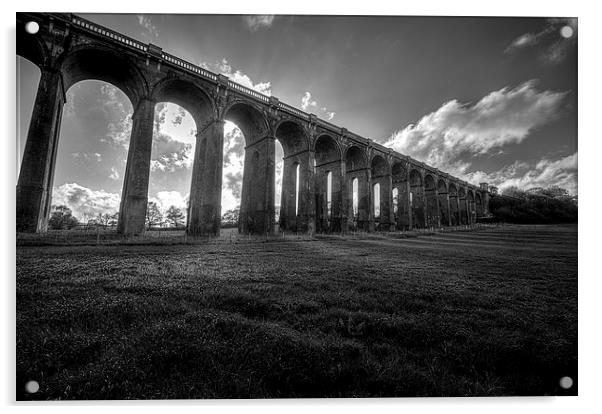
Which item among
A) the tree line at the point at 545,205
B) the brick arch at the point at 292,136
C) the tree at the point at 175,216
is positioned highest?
the brick arch at the point at 292,136

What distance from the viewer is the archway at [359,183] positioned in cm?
2680

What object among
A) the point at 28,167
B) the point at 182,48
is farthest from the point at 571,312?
the point at 28,167

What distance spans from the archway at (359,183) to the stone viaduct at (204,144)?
0.35ft

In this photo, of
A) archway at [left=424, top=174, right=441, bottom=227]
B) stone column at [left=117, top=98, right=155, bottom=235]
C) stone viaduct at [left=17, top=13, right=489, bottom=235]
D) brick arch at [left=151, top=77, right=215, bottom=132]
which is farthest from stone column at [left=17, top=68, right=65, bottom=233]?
archway at [left=424, top=174, right=441, bottom=227]

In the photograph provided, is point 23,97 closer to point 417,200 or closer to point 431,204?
point 417,200

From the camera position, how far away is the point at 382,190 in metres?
30.1

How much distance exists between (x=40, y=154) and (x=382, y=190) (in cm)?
2814

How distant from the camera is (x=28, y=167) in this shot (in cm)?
937

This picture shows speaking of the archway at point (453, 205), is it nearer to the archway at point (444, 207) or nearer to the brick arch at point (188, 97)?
the archway at point (444, 207)

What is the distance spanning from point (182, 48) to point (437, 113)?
5.71 metres

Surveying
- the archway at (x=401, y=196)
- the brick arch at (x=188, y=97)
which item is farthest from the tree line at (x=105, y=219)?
the archway at (x=401, y=196)

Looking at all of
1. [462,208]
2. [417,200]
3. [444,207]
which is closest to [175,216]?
[417,200]

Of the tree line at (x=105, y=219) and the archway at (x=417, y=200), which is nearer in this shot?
the tree line at (x=105, y=219)

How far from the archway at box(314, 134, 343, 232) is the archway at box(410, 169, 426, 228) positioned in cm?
1314
